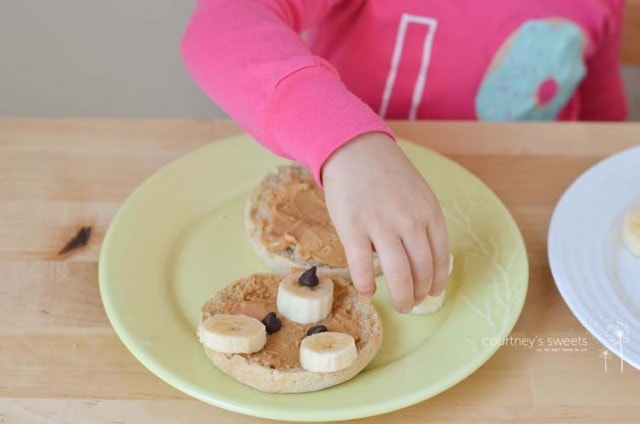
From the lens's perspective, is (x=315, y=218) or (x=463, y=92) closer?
(x=315, y=218)

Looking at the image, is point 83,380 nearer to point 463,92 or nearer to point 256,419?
point 256,419

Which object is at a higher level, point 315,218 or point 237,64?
point 237,64

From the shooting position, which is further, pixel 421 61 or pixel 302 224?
pixel 421 61

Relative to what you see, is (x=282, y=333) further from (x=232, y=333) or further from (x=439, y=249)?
(x=439, y=249)

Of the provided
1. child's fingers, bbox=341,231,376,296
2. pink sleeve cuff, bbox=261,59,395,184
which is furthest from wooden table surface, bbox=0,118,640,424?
pink sleeve cuff, bbox=261,59,395,184

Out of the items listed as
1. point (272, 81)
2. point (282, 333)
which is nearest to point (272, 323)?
point (282, 333)

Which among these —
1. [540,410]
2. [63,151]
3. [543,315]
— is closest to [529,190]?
[543,315]

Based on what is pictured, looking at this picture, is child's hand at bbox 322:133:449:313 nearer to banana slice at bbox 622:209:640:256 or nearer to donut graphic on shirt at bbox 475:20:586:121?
banana slice at bbox 622:209:640:256
